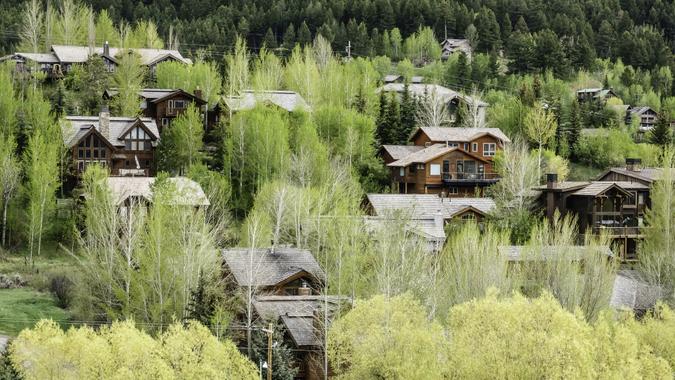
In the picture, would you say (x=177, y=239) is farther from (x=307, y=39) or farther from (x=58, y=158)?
(x=307, y=39)

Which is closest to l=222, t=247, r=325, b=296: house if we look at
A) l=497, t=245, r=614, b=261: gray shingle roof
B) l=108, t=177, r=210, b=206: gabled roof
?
l=108, t=177, r=210, b=206: gabled roof

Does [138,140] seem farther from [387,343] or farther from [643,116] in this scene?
[643,116]

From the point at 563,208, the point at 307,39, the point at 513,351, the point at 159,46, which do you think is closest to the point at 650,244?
the point at 563,208

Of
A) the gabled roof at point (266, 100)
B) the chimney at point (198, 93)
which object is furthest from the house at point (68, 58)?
the gabled roof at point (266, 100)

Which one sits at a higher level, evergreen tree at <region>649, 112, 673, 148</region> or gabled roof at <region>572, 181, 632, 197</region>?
evergreen tree at <region>649, 112, 673, 148</region>

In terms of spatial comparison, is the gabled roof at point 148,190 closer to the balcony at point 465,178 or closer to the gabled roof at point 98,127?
the gabled roof at point 98,127

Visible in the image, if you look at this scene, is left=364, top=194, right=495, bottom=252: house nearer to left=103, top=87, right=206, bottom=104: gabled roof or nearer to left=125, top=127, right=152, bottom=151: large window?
left=125, top=127, right=152, bottom=151: large window

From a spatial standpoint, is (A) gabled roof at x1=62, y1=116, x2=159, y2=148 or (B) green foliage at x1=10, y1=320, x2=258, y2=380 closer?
(B) green foliage at x1=10, y1=320, x2=258, y2=380
